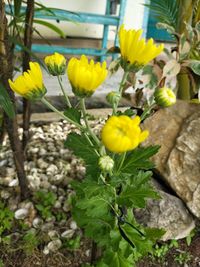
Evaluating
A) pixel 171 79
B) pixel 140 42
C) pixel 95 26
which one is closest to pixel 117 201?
pixel 140 42

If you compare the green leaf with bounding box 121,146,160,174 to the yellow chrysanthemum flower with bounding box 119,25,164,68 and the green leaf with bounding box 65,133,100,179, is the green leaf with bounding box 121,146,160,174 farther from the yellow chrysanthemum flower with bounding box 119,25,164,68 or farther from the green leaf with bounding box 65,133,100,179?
the yellow chrysanthemum flower with bounding box 119,25,164,68

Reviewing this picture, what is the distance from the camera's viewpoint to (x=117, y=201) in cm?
78

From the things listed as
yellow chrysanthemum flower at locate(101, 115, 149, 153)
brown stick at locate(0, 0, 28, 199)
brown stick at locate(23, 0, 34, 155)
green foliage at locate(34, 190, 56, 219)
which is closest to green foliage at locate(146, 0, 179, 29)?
brown stick at locate(23, 0, 34, 155)

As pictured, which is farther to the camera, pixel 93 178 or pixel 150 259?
pixel 150 259

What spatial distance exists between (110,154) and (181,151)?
637 mm

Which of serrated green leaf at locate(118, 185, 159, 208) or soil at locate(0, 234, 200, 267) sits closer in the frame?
serrated green leaf at locate(118, 185, 159, 208)

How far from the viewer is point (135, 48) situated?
24.6 inches

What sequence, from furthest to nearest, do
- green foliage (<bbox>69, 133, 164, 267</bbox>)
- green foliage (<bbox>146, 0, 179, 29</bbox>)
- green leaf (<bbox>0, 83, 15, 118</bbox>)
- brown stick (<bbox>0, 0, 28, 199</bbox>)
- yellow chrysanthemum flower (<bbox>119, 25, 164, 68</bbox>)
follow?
green foliage (<bbox>146, 0, 179, 29</bbox>) < brown stick (<bbox>0, 0, 28, 199</bbox>) < green leaf (<bbox>0, 83, 15, 118</bbox>) < green foliage (<bbox>69, 133, 164, 267</bbox>) < yellow chrysanthemum flower (<bbox>119, 25, 164, 68</bbox>)

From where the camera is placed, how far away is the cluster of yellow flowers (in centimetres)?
52

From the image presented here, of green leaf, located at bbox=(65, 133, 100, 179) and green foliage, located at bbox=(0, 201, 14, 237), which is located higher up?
green leaf, located at bbox=(65, 133, 100, 179)

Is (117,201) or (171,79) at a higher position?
(171,79)

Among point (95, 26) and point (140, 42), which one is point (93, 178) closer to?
point (140, 42)

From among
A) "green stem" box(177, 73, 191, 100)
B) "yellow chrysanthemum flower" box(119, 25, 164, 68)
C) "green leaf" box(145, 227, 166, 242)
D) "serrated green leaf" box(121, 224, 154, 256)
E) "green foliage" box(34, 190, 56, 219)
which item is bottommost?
"green foliage" box(34, 190, 56, 219)

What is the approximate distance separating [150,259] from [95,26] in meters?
2.49
